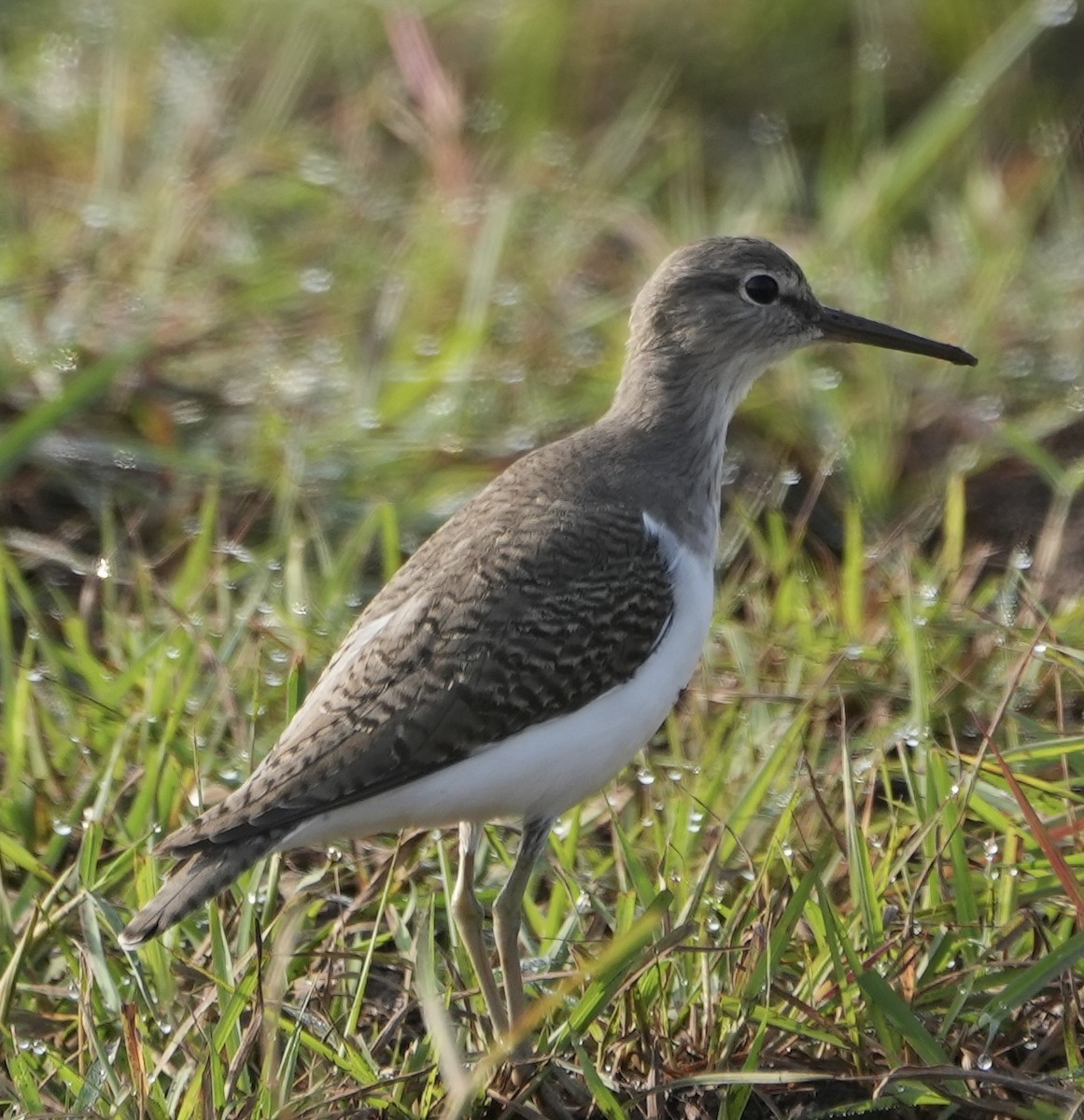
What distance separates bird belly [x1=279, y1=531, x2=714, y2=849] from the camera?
14.7 feet

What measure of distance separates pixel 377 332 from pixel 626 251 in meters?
1.40

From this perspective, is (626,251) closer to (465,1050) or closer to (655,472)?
(655,472)

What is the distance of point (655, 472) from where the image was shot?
204 inches

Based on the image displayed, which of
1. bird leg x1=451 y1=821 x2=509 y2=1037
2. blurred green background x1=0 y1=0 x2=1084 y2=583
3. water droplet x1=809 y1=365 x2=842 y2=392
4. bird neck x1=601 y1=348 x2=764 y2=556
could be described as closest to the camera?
bird leg x1=451 y1=821 x2=509 y2=1037

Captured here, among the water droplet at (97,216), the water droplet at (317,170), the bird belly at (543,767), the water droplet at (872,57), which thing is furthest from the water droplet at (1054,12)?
the bird belly at (543,767)

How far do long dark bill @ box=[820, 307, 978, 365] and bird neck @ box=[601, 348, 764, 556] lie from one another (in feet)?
0.93

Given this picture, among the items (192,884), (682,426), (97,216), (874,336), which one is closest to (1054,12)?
(874,336)

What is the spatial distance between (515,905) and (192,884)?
2.92 ft

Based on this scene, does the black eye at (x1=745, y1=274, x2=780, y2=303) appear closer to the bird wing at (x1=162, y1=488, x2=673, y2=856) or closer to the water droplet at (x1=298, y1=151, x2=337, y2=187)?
the bird wing at (x1=162, y1=488, x2=673, y2=856)

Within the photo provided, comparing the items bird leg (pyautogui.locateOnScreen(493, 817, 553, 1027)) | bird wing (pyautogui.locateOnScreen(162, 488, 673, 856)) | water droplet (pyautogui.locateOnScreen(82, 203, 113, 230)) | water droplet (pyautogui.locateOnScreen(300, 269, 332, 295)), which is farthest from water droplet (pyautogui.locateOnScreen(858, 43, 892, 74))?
bird leg (pyautogui.locateOnScreen(493, 817, 553, 1027))

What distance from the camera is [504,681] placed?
15.1 ft

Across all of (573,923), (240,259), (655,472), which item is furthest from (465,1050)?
(240,259)

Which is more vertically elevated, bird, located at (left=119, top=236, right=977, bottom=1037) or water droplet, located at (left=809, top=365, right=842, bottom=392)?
bird, located at (left=119, top=236, right=977, bottom=1037)

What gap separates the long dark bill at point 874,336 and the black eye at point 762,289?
0.22 m
